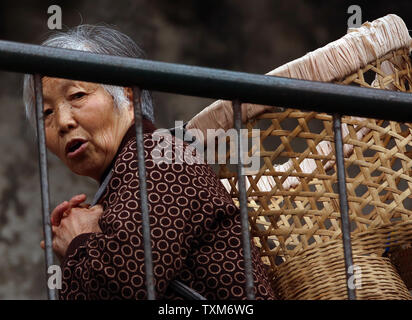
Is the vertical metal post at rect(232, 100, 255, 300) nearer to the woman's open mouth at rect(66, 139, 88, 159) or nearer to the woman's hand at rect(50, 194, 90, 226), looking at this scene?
the woman's hand at rect(50, 194, 90, 226)

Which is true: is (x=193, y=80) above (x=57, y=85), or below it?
below

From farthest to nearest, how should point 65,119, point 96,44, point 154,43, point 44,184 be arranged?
point 154,43 < point 96,44 < point 65,119 < point 44,184

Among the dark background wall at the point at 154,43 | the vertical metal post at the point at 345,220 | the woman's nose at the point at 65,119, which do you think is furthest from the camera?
the dark background wall at the point at 154,43

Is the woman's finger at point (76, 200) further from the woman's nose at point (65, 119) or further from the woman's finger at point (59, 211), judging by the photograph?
the woman's nose at point (65, 119)

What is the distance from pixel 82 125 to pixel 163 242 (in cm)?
52

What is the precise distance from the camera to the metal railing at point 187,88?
1.86m

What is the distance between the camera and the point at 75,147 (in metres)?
2.52

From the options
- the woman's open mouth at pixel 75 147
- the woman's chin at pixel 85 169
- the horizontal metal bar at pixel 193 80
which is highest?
the woman's open mouth at pixel 75 147

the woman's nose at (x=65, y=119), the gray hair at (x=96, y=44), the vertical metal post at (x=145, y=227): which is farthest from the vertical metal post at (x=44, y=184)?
the gray hair at (x=96, y=44)

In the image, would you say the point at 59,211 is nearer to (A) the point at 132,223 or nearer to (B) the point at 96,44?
(A) the point at 132,223

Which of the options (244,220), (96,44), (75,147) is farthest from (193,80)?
(96,44)

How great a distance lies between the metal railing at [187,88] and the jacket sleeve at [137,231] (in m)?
0.21
